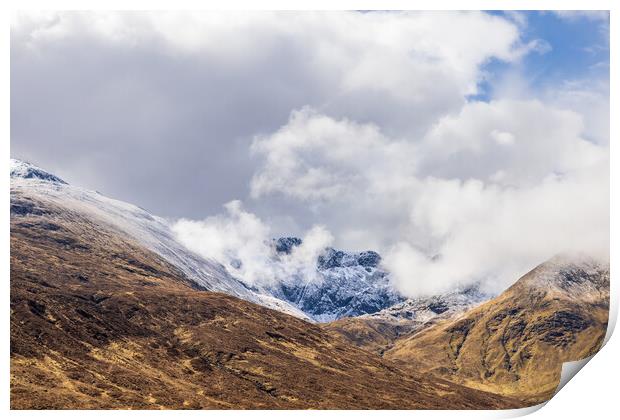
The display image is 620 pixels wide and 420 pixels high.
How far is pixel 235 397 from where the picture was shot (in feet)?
607

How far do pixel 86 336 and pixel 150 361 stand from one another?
18.2m

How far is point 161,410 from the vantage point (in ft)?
507

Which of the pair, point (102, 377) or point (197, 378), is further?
point (197, 378)

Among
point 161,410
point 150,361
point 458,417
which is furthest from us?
point 150,361

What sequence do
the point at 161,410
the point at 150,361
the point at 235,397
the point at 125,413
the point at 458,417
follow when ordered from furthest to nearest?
the point at 150,361
the point at 235,397
the point at 458,417
the point at 161,410
the point at 125,413
